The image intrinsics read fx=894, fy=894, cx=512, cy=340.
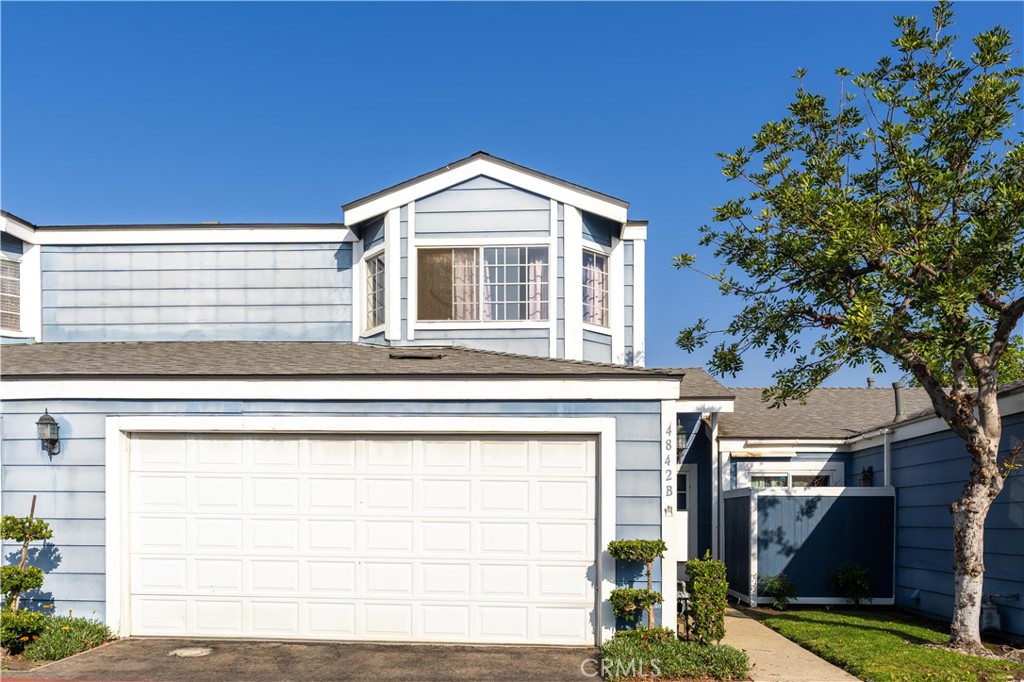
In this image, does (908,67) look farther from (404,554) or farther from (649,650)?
(404,554)

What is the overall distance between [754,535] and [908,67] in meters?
7.45

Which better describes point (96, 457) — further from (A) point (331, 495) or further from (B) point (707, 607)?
(B) point (707, 607)

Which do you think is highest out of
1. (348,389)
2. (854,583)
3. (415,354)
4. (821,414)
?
(415,354)

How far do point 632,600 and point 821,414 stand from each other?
10573mm

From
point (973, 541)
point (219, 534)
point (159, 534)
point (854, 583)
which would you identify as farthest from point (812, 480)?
point (159, 534)

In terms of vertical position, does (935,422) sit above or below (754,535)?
above

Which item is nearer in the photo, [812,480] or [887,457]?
[887,457]

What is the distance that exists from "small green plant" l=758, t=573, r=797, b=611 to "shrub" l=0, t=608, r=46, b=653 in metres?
10.2

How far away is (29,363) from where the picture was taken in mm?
11555

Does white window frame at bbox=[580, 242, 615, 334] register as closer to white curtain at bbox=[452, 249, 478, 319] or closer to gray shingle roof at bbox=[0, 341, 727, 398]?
white curtain at bbox=[452, 249, 478, 319]

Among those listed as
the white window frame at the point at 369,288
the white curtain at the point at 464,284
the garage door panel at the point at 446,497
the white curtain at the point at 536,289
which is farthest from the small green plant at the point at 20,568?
the white curtain at the point at 536,289

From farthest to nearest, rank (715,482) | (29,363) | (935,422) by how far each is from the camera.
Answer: (715,482) < (935,422) < (29,363)

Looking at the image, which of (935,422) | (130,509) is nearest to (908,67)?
(935,422)

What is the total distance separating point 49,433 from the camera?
10.5 metres
